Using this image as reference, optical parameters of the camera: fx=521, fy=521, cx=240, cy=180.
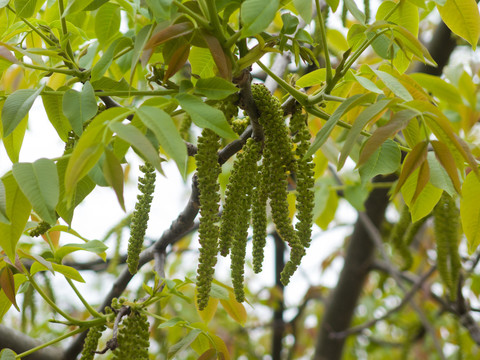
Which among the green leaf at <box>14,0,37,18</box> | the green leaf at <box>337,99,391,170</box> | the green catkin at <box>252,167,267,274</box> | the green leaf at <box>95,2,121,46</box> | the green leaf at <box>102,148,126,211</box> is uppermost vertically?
the green leaf at <box>14,0,37,18</box>

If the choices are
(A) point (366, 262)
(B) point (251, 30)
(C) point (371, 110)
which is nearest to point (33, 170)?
(B) point (251, 30)

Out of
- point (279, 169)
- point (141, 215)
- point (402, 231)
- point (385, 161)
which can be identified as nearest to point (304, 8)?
point (279, 169)

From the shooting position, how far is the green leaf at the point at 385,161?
102 centimetres

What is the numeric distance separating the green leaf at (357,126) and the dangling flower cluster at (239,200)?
0.64 ft

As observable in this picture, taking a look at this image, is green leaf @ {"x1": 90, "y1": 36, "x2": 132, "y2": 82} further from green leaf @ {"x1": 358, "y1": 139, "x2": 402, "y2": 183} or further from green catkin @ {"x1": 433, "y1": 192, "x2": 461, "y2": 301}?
green catkin @ {"x1": 433, "y1": 192, "x2": 461, "y2": 301}

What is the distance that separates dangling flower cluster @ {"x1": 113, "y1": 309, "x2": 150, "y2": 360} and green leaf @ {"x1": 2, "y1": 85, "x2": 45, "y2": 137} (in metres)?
0.48

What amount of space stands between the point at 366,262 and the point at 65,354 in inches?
67.1

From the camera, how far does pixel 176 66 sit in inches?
35.4

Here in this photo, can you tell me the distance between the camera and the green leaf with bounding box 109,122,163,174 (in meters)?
0.68

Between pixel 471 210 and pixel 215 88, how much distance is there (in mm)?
578

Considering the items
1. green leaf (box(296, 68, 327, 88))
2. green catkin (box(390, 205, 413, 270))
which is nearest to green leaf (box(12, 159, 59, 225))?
green leaf (box(296, 68, 327, 88))

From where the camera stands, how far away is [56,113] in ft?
3.53

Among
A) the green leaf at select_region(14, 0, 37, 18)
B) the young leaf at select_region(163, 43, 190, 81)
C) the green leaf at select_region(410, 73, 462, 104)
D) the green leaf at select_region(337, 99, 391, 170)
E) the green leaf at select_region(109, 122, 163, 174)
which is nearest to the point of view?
the green leaf at select_region(109, 122, 163, 174)

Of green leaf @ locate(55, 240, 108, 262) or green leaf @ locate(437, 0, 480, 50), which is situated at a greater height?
green leaf @ locate(437, 0, 480, 50)
